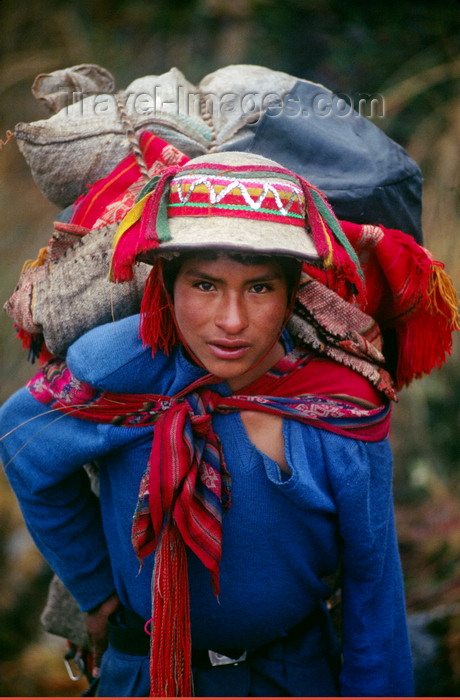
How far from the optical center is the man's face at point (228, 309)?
99cm

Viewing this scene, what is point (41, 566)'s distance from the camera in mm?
2832

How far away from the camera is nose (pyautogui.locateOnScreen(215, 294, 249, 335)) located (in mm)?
980

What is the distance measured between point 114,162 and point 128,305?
34 centimetres

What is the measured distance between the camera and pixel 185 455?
1061mm

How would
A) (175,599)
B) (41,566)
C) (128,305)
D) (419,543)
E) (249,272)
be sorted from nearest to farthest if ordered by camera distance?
(249,272) → (175,599) → (128,305) → (419,543) → (41,566)

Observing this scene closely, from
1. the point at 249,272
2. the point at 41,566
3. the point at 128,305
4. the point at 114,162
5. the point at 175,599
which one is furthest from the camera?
the point at 41,566

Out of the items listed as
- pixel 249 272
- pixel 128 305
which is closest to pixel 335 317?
pixel 249 272

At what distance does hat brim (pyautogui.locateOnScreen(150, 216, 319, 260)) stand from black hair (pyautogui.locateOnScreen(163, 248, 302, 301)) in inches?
0.8

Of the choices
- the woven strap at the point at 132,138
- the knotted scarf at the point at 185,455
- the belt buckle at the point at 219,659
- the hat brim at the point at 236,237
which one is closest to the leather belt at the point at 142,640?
the belt buckle at the point at 219,659

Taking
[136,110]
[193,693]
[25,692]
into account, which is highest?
[136,110]

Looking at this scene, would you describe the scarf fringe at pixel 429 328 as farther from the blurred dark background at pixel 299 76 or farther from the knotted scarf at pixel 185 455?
the blurred dark background at pixel 299 76

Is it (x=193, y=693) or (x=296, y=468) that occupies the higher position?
(x=296, y=468)

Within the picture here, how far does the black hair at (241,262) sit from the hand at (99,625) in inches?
28.6

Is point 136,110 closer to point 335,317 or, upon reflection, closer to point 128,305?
point 128,305
